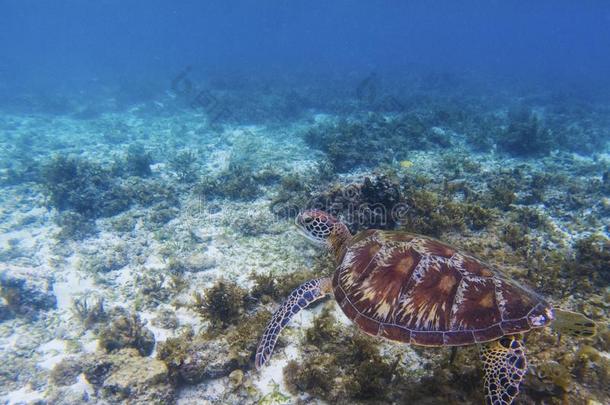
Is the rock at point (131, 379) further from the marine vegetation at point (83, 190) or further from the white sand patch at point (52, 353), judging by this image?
the marine vegetation at point (83, 190)

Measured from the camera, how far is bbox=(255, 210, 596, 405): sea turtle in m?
2.71

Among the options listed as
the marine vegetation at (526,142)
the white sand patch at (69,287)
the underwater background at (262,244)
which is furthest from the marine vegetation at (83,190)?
the marine vegetation at (526,142)

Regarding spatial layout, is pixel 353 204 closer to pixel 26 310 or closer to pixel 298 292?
pixel 298 292

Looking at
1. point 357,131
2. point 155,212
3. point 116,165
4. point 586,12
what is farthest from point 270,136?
point 586,12

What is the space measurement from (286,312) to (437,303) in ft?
5.79

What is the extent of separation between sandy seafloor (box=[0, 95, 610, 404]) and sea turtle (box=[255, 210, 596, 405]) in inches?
30.1

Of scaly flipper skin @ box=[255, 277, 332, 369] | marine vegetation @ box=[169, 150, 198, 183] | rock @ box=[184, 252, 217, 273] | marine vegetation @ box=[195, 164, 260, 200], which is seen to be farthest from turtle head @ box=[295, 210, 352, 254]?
marine vegetation @ box=[169, 150, 198, 183]

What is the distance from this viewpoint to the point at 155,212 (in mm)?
8430

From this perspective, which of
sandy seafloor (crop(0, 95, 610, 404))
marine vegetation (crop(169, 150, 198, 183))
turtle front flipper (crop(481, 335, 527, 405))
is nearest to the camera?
turtle front flipper (crop(481, 335, 527, 405))

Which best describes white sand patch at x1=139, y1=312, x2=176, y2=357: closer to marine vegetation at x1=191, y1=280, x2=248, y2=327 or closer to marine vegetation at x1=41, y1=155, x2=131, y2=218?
marine vegetation at x1=191, y1=280, x2=248, y2=327

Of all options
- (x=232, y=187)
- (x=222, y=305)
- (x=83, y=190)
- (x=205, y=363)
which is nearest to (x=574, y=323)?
(x=205, y=363)

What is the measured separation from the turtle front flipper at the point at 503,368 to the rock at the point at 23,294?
7436 millimetres

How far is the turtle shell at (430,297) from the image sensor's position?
2777mm

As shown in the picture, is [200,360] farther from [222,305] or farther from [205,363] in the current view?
[222,305]
